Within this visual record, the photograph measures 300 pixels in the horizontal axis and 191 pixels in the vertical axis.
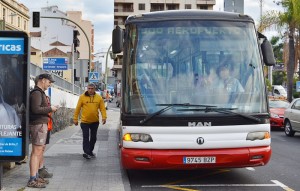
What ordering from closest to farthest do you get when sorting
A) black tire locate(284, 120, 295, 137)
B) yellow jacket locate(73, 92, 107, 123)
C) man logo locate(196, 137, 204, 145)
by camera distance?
man logo locate(196, 137, 204, 145) < yellow jacket locate(73, 92, 107, 123) < black tire locate(284, 120, 295, 137)

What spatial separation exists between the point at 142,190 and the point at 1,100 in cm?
268

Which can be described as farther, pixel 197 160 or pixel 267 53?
pixel 267 53

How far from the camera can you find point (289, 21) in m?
33.9

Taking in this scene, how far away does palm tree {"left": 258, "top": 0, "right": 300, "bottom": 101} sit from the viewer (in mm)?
32772

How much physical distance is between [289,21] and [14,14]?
3927 centimetres

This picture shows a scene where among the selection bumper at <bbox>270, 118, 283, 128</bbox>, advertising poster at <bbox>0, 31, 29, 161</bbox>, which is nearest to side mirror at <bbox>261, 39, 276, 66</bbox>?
advertising poster at <bbox>0, 31, 29, 161</bbox>

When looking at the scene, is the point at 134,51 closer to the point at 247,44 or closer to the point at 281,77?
the point at 247,44

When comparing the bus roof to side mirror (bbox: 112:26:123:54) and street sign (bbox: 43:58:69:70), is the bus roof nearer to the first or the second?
side mirror (bbox: 112:26:123:54)

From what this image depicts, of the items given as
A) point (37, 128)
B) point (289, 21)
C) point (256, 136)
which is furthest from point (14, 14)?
point (256, 136)

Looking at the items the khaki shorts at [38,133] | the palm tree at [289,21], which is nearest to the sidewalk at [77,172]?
the khaki shorts at [38,133]

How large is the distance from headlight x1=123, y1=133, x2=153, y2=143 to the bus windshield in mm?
378

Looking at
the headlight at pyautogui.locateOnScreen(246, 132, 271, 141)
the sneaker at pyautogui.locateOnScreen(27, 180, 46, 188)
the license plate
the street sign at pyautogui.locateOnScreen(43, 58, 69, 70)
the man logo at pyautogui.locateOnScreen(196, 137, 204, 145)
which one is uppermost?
the street sign at pyautogui.locateOnScreen(43, 58, 69, 70)

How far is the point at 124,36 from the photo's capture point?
9.18m

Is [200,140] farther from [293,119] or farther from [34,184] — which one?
[293,119]
